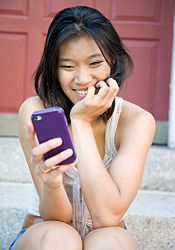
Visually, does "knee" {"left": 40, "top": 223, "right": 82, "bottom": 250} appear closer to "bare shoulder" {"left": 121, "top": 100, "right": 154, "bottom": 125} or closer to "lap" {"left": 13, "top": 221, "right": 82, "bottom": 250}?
"lap" {"left": 13, "top": 221, "right": 82, "bottom": 250}

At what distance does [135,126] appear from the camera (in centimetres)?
165

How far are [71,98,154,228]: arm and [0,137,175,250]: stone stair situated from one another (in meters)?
0.55

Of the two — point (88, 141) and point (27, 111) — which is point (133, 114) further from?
point (27, 111)

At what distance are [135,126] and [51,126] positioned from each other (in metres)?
0.56

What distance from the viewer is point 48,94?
1.77 meters

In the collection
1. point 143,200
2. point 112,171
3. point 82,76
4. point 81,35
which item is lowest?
point 143,200

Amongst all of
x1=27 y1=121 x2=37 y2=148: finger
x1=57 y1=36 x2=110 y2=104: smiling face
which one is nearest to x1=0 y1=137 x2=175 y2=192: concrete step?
x1=57 y1=36 x2=110 y2=104: smiling face

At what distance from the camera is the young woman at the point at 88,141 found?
1.41m

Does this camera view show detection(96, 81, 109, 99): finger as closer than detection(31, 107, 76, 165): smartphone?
No

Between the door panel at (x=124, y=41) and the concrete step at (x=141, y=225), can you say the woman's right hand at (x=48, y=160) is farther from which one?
the door panel at (x=124, y=41)

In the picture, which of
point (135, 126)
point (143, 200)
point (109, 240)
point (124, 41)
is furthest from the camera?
point (124, 41)

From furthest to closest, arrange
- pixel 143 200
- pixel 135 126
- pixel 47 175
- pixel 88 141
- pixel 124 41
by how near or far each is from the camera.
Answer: pixel 124 41, pixel 143 200, pixel 135 126, pixel 88 141, pixel 47 175

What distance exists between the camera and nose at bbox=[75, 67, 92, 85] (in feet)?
5.24

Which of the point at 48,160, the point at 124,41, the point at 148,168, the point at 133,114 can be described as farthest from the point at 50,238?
the point at 124,41
